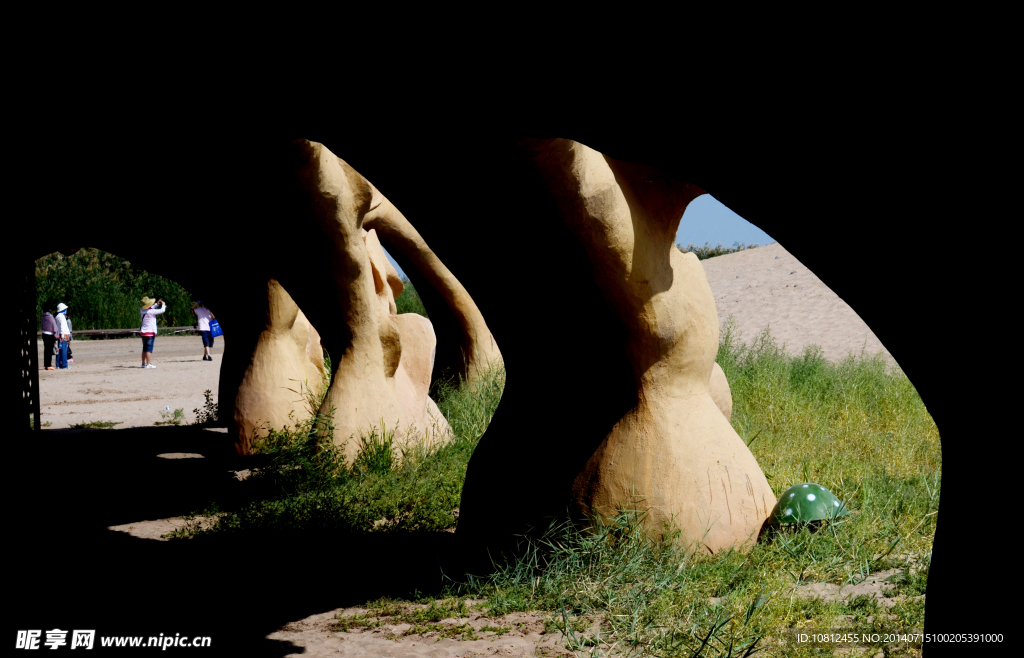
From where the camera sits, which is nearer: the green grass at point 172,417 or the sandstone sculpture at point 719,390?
the sandstone sculpture at point 719,390

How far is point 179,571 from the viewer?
5090mm

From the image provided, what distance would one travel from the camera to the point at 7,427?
4.34 metres

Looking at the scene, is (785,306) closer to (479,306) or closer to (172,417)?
(172,417)

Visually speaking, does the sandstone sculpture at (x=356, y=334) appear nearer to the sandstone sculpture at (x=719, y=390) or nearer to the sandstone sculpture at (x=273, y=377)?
the sandstone sculpture at (x=273, y=377)

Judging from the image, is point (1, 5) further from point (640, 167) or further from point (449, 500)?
point (449, 500)

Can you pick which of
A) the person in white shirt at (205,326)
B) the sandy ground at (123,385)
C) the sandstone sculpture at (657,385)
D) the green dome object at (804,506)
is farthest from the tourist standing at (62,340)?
the green dome object at (804,506)

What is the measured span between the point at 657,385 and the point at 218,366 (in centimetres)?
1619

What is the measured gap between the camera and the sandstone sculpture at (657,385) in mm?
4387

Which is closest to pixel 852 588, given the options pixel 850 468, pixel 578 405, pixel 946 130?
pixel 578 405

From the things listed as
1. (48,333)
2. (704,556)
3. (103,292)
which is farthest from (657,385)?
(103,292)

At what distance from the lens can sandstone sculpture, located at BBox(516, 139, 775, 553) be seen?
14.4ft

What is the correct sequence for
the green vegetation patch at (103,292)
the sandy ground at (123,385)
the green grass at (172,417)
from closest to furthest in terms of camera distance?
1. the green grass at (172,417)
2. the sandy ground at (123,385)
3. the green vegetation patch at (103,292)

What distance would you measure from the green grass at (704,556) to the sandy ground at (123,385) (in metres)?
5.36

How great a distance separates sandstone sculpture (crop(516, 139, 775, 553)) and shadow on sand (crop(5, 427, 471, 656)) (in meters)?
1.21
